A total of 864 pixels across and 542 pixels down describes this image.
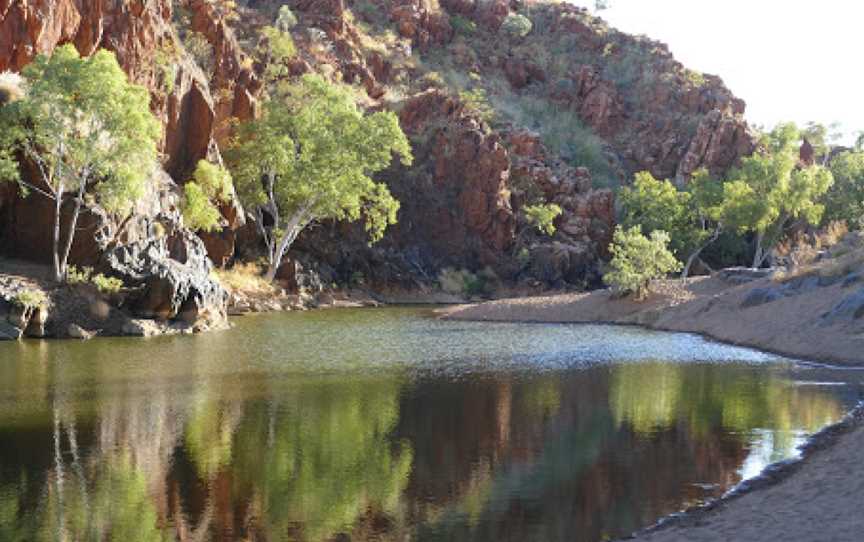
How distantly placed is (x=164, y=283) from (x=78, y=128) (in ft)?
28.5

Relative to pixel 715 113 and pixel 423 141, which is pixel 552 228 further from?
pixel 715 113

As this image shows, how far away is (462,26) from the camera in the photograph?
114 meters

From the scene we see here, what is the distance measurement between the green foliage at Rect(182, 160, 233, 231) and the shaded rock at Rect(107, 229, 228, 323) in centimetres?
845

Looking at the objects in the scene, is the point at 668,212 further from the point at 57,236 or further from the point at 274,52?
the point at 57,236

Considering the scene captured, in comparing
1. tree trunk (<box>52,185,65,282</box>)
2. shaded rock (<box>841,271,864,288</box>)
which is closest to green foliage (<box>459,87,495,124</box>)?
tree trunk (<box>52,185,65,282</box>)

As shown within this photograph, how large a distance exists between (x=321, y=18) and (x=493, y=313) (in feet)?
172

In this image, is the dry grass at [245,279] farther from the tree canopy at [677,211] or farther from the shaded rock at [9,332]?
the tree canopy at [677,211]

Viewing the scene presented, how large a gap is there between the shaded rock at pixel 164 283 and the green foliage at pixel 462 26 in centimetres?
7299

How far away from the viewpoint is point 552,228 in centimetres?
8269

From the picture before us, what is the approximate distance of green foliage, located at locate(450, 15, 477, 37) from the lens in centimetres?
11356

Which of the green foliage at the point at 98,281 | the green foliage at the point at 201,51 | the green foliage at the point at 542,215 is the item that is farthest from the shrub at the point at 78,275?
the green foliage at the point at 542,215

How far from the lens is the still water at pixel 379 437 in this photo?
1415 cm

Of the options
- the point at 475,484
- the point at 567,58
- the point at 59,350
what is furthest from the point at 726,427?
the point at 567,58

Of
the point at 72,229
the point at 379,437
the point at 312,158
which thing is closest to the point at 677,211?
the point at 312,158
